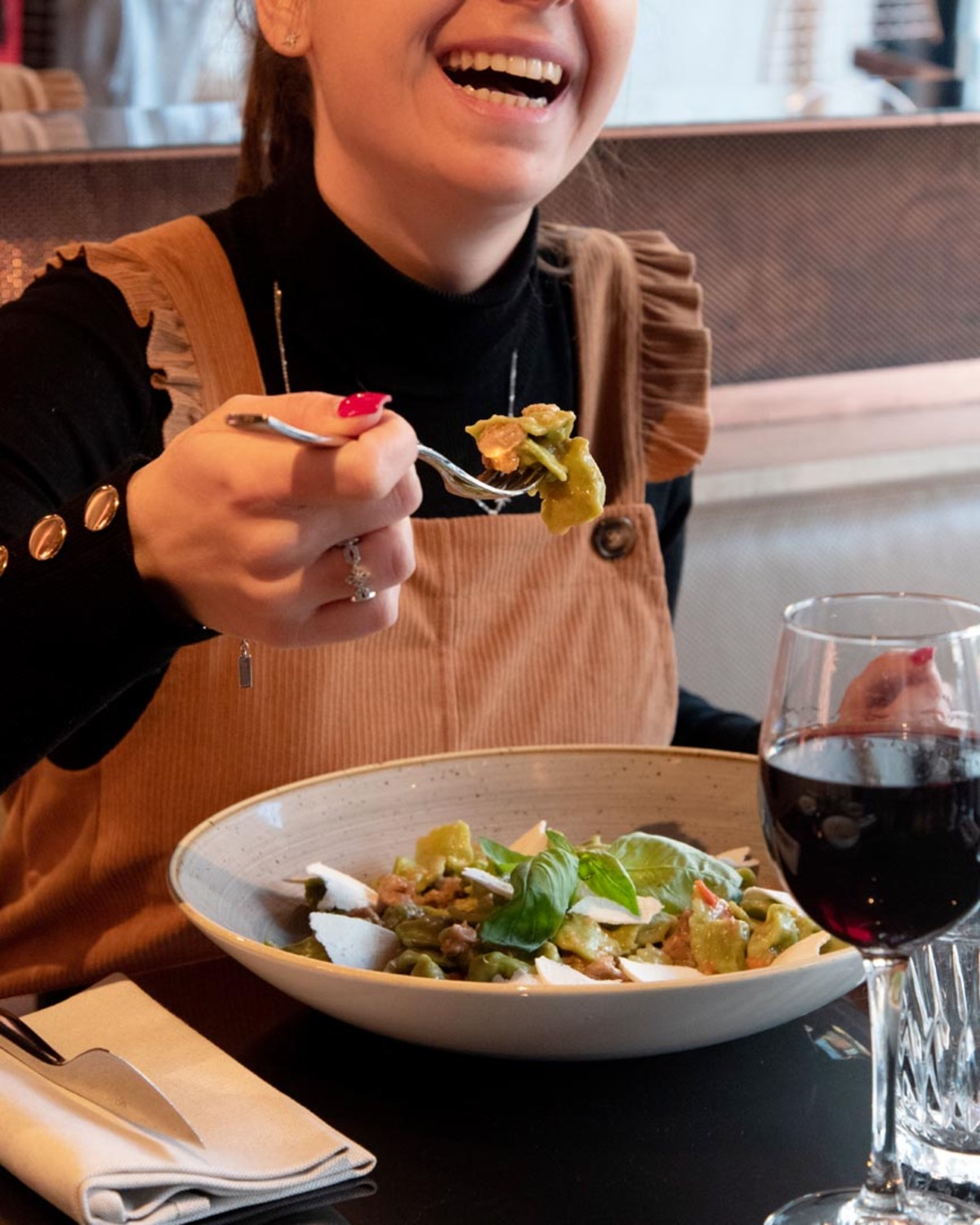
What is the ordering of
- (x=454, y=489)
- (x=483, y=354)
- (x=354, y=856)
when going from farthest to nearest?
(x=483, y=354) → (x=354, y=856) → (x=454, y=489)

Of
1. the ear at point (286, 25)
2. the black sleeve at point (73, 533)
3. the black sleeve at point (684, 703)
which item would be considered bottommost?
the black sleeve at point (684, 703)

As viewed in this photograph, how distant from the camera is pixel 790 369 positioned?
8.05 ft

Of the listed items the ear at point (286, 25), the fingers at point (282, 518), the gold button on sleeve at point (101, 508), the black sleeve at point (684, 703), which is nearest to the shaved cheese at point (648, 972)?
the fingers at point (282, 518)

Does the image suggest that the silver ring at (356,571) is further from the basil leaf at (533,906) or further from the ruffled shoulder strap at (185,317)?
the ruffled shoulder strap at (185,317)

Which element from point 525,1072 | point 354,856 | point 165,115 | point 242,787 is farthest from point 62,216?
point 525,1072

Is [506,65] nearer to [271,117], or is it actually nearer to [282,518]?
[271,117]

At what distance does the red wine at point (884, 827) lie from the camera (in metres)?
0.64

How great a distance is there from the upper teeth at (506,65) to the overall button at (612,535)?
416mm

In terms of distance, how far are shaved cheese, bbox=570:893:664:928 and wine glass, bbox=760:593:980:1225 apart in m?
0.25

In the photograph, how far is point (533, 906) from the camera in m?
0.88

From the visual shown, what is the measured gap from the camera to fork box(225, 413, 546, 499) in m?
0.73

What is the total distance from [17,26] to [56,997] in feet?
4.20

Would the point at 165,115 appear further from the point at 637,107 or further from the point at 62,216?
the point at 637,107

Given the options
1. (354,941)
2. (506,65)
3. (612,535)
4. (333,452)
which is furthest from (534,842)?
(506,65)
